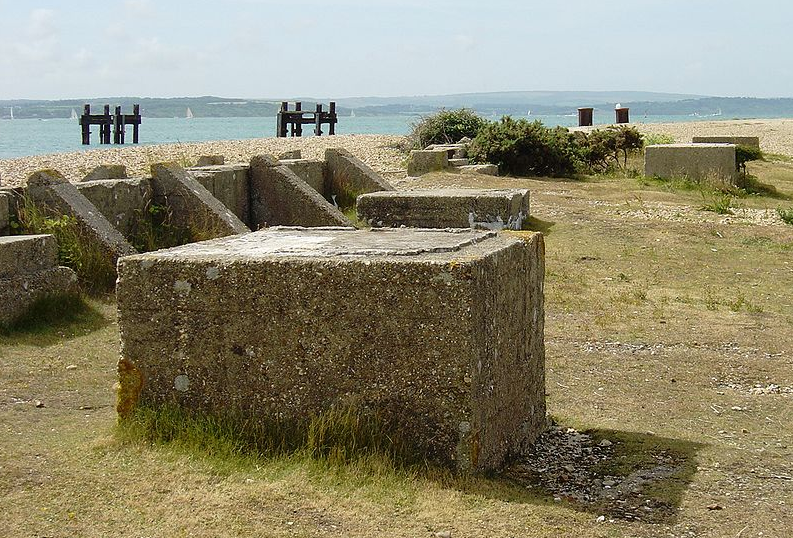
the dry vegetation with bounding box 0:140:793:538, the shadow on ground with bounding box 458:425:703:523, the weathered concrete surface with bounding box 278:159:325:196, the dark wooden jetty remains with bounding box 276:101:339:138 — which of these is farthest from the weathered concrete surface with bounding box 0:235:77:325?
the dark wooden jetty remains with bounding box 276:101:339:138

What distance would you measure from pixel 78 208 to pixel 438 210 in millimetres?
4531

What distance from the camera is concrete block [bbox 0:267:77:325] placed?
8.26 metres

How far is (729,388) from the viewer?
7.37m

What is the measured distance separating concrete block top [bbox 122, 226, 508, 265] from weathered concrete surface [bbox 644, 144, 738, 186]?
45.8 ft

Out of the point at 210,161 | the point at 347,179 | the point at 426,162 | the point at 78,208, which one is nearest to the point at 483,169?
the point at 426,162

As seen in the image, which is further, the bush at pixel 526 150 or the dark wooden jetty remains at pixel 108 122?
the dark wooden jetty remains at pixel 108 122

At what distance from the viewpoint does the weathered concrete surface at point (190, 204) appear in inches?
444

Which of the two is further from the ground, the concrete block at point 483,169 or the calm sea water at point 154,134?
the calm sea water at point 154,134

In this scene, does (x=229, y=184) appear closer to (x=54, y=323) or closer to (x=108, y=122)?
(x=54, y=323)

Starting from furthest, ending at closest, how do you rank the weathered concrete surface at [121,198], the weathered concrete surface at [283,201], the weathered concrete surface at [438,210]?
1. the weathered concrete surface at [283,201]
2. the weathered concrete surface at [438,210]
3. the weathered concrete surface at [121,198]

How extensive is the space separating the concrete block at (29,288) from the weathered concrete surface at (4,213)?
113 cm

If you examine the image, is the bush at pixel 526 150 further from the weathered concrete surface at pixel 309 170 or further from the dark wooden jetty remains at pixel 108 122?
the dark wooden jetty remains at pixel 108 122

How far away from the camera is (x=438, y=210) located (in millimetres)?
12898

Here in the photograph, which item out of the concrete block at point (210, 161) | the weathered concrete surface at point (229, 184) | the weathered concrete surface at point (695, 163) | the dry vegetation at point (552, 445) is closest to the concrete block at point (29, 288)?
the dry vegetation at point (552, 445)
